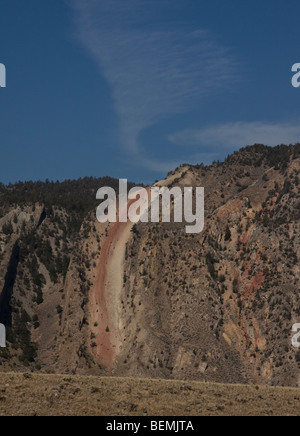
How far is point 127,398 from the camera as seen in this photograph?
3412cm

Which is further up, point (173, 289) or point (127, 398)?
point (173, 289)

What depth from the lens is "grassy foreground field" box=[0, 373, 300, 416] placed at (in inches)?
Answer: 1275

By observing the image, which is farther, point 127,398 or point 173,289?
point 173,289

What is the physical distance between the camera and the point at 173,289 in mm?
78312

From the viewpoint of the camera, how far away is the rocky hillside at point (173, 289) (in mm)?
69438

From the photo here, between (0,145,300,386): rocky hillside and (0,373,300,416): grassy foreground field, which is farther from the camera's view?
(0,145,300,386): rocky hillside

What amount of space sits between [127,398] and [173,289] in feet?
146

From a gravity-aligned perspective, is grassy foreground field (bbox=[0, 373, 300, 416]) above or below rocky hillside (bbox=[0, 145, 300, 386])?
below

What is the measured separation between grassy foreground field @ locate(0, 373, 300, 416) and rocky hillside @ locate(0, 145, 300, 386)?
94.0ft

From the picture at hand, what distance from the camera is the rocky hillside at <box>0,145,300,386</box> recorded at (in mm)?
69438
